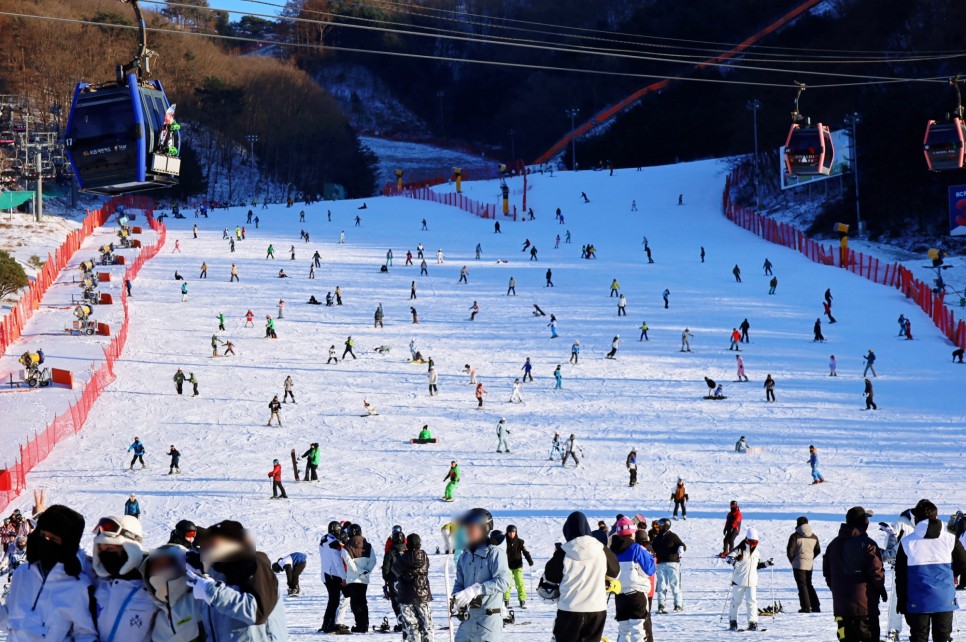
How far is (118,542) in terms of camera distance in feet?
19.3

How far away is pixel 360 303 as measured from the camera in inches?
1730

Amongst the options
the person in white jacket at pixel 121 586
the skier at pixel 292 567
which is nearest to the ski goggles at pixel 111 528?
the person in white jacket at pixel 121 586

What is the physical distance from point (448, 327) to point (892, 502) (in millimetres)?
19799

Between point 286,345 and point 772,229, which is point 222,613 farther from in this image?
point 772,229

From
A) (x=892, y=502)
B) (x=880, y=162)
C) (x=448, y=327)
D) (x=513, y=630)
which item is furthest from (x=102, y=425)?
(x=880, y=162)

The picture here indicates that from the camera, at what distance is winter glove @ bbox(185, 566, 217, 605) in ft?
19.3

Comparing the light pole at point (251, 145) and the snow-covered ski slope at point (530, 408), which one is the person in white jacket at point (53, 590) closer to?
the snow-covered ski slope at point (530, 408)

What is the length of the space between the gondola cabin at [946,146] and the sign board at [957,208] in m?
28.3

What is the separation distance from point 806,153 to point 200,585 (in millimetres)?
20997

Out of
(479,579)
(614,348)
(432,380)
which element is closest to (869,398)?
(614,348)

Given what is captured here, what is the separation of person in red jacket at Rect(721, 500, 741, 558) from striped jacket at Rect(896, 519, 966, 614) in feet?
A: 30.8

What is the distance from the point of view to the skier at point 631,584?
355 inches

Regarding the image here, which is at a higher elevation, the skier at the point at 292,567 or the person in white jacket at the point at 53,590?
the person in white jacket at the point at 53,590

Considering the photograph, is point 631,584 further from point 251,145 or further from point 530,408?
point 251,145
